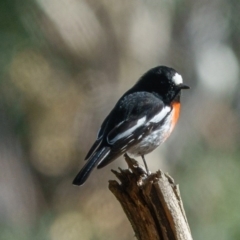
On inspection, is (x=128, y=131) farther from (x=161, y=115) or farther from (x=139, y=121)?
(x=161, y=115)

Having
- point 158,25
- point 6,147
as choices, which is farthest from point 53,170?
point 158,25

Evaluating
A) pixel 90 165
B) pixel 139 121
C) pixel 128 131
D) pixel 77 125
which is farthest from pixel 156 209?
pixel 77 125

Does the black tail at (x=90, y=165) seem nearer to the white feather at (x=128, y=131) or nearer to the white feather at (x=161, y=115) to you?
the white feather at (x=128, y=131)

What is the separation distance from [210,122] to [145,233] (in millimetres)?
4003

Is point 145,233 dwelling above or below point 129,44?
below

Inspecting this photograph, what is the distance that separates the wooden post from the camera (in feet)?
9.45

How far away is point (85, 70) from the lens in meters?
6.33

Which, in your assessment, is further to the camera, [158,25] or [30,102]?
[158,25]

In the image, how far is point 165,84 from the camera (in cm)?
415

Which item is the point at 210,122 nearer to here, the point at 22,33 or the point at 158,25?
the point at 158,25

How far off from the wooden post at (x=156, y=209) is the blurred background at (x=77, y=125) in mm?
2983

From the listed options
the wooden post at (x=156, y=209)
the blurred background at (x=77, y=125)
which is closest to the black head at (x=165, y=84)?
the wooden post at (x=156, y=209)

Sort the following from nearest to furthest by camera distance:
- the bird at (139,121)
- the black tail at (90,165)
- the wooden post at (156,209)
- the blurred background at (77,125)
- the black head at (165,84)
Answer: the wooden post at (156,209)
the black tail at (90,165)
the bird at (139,121)
the black head at (165,84)
the blurred background at (77,125)

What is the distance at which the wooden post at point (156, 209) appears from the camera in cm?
288
